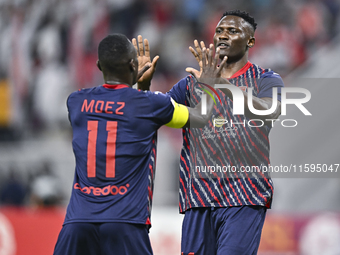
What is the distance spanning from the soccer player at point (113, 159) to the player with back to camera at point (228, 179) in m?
0.58

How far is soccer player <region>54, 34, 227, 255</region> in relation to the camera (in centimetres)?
338

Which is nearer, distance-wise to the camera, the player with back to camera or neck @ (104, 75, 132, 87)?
neck @ (104, 75, 132, 87)

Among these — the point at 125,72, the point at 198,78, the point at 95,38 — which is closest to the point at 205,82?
the point at 198,78

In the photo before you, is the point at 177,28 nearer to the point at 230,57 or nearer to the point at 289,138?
the point at 289,138

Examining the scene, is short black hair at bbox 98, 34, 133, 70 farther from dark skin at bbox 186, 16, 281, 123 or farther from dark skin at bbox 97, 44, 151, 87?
dark skin at bbox 186, 16, 281, 123

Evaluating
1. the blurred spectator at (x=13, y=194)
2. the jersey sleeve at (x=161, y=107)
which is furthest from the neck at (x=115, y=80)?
the blurred spectator at (x=13, y=194)

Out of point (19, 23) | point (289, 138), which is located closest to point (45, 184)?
point (289, 138)

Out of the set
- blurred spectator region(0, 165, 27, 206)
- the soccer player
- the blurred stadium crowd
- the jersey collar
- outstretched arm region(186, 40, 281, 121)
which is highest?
the blurred stadium crowd

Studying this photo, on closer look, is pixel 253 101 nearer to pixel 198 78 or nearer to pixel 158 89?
pixel 198 78

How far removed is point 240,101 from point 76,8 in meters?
8.97

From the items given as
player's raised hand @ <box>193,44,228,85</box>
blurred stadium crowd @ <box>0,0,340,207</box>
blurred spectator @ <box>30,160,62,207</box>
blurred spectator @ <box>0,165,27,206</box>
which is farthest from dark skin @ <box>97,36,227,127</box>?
blurred stadium crowd @ <box>0,0,340,207</box>

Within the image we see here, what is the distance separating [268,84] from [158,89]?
6590mm

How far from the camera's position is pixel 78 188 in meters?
3.51

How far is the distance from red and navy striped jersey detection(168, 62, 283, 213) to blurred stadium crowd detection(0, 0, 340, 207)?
6101 mm
